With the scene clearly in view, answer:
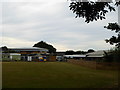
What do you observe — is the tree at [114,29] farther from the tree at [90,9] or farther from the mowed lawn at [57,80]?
the tree at [90,9]

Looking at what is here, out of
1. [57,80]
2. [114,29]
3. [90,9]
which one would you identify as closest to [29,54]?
[114,29]

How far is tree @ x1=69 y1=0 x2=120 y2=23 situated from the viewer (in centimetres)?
1091

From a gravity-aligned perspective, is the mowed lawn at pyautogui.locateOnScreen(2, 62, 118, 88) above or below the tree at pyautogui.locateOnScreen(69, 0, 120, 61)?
below

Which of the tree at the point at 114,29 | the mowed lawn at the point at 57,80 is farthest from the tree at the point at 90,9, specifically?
the tree at the point at 114,29

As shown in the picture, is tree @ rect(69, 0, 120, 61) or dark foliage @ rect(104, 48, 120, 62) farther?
dark foliage @ rect(104, 48, 120, 62)

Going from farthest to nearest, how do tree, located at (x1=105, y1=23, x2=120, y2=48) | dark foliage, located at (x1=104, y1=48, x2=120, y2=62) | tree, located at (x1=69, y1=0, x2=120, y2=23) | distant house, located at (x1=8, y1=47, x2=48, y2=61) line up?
distant house, located at (x1=8, y1=47, x2=48, y2=61), dark foliage, located at (x1=104, y1=48, x2=120, y2=62), tree, located at (x1=105, y1=23, x2=120, y2=48), tree, located at (x1=69, y1=0, x2=120, y2=23)

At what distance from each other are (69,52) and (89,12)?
90.4 m

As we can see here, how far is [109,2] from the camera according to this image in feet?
35.9

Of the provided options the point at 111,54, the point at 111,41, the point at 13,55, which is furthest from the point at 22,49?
the point at 111,41

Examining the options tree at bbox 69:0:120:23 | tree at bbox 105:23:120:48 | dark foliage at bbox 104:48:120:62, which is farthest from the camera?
dark foliage at bbox 104:48:120:62

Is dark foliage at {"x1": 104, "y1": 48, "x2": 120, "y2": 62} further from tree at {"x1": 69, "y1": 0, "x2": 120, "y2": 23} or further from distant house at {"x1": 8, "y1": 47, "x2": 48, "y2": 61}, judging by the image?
distant house at {"x1": 8, "y1": 47, "x2": 48, "y2": 61}

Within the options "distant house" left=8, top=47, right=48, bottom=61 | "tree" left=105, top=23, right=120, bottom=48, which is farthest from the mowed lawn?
"distant house" left=8, top=47, right=48, bottom=61

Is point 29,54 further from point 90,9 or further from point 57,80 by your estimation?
point 90,9

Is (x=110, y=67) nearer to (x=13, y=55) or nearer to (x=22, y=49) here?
(x=13, y=55)
